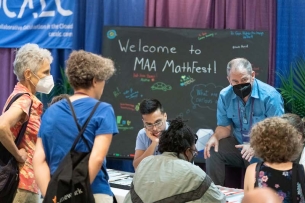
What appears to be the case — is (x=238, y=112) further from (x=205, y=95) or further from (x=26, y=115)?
(x=26, y=115)

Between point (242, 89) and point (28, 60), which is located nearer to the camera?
point (28, 60)

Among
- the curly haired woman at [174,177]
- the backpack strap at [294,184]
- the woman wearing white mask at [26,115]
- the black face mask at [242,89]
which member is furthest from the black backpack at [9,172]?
the black face mask at [242,89]

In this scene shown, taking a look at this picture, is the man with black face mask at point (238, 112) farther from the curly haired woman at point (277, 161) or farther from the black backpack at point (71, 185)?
the black backpack at point (71, 185)

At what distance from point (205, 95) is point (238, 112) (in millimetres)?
785

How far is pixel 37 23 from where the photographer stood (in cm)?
627

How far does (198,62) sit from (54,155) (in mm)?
3161

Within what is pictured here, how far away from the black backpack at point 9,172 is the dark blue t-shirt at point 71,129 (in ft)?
1.70

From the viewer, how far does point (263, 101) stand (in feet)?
14.9

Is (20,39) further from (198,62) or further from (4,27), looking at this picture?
(198,62)

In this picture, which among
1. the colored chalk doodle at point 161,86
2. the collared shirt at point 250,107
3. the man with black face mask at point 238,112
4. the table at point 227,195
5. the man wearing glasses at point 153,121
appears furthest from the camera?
the colored chalk doodle at point 161,86

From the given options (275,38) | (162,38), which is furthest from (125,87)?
(275,38)

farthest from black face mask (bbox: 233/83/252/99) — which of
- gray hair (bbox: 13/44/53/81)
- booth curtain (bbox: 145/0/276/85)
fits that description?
gray hair (bbox: 13/44/53/81)

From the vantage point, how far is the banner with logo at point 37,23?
243 inches

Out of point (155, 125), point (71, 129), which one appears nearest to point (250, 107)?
point (155, 125)
